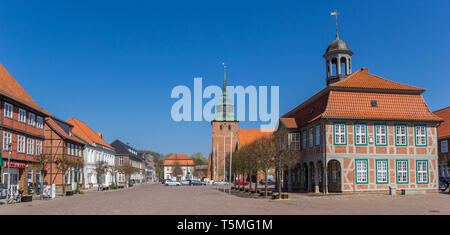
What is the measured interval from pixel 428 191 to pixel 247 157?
1815 cm

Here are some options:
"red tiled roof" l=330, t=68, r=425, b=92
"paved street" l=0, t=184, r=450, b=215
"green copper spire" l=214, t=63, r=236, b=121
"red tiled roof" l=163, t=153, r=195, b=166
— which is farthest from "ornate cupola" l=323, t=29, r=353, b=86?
"red tiled roof" l=163, t=153, r=195, b=166

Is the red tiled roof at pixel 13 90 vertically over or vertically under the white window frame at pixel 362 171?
over

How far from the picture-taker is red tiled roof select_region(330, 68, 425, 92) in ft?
134

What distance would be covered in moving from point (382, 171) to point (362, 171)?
1.93 m

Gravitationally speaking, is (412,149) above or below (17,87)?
below

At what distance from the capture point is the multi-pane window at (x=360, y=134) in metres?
39.7

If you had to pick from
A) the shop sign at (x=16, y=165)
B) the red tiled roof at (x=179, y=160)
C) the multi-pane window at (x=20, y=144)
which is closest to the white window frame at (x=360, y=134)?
the shop sign at (x=16, y=165)

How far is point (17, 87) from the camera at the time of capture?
140 feet

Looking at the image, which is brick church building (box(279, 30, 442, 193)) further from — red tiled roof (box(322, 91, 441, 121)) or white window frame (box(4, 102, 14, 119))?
white window frame (box(4, 102, 14, 119))

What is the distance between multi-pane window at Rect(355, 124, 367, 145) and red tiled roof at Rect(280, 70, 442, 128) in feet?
3.29

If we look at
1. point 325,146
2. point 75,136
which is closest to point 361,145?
point 325,146

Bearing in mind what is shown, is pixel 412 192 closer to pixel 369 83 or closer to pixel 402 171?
pixel 402 171

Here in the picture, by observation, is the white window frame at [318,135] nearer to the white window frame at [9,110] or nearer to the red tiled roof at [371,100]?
the red tiled roof at [371,100]
